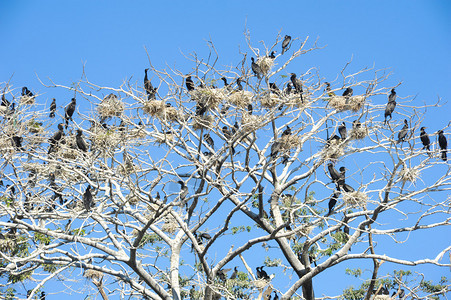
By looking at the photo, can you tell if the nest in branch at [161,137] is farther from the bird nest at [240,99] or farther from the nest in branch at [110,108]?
the bird nest at [240,99]

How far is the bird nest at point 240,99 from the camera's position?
10242 millimetres

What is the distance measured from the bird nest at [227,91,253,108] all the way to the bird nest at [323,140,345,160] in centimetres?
181

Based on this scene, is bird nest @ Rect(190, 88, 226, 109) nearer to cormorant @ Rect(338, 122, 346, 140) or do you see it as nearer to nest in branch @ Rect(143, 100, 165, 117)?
nest in branch @ Rect(143, 100, 165, 117)

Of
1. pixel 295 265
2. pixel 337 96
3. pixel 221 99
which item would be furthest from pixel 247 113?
pixel 295 265

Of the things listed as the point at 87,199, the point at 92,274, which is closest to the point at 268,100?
the point at 87,199

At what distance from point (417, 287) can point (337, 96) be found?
3.90m

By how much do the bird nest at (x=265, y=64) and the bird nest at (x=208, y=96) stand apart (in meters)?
1.90

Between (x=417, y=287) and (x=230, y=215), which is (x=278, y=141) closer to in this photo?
(x=230, y=215)

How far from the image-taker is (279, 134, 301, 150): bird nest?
34.9 feet

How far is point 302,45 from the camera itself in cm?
1192

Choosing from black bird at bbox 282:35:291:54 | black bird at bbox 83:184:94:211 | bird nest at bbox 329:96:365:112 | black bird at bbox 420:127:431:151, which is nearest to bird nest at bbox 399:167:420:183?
black bird at bbox 420:127:431:151

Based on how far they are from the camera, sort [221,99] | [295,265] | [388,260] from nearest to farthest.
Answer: [221,99]
[388,260]
[295,265]

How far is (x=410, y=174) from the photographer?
971 cm

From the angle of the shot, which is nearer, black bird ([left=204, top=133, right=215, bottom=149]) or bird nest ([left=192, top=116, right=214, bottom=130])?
bird nest ([left=192, top=116, right=214, bottom=130])
